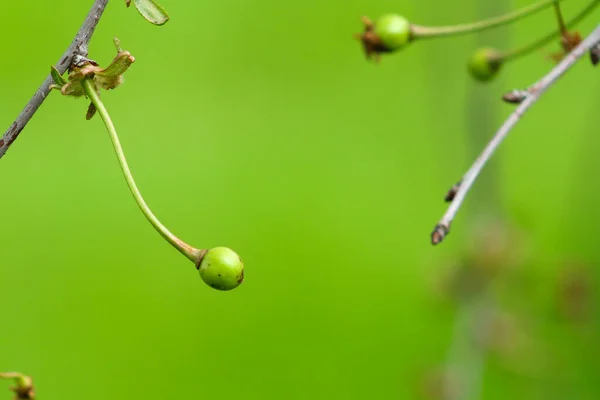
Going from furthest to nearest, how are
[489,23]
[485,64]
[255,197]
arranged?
[255,197], [485,64], [489,23]

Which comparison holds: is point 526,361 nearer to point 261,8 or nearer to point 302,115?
point 302,115

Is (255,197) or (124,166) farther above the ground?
(255,197)

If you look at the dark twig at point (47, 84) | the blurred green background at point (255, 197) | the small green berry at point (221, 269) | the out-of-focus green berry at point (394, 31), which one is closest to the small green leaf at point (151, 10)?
the dark twig at point (47, 84)

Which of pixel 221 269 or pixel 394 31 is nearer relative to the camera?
pixel 221 269

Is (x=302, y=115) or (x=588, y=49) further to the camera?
(x=302, y=115)

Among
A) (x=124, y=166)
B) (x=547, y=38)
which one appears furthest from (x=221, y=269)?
(x=547, y=38)

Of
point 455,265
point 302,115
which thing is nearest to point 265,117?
point 302,115

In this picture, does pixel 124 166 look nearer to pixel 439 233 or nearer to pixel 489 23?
pixel 439 233

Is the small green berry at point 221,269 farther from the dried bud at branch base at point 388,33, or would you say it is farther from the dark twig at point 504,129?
the dried bud at branch base at point 388,33
